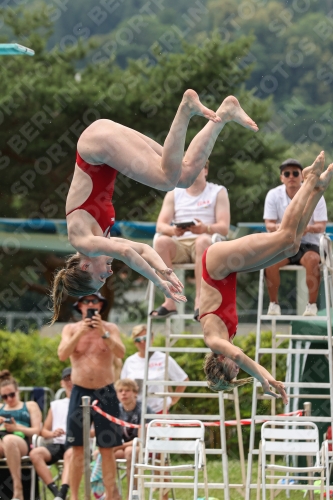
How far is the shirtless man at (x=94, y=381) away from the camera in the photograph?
8.72 meters

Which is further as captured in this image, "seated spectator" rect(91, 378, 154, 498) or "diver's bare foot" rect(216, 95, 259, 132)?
"seated spectator" rect(91, 378, 154, 498)

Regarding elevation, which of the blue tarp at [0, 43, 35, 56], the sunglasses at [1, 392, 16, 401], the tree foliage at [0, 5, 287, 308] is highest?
the tree foliage at [0, 5, 287, 308]

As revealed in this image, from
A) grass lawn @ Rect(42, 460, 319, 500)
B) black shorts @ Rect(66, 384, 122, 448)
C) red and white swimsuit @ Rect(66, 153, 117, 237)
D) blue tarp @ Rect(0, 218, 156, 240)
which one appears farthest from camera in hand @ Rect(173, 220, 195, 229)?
blue tarp @ Rect(0, 218, 156, 240)

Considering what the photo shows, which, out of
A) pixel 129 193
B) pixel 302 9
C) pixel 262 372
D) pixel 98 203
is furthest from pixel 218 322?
pixel 302 9

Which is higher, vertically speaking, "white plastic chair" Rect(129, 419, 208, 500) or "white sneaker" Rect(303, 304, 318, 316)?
"white sneaker" Rect(303, 304, 318, 316)

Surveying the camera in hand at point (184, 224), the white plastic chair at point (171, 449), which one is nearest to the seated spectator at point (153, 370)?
the white plastic chair at point (171, 449)

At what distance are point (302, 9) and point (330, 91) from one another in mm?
14409

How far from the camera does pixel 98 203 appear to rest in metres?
5.85

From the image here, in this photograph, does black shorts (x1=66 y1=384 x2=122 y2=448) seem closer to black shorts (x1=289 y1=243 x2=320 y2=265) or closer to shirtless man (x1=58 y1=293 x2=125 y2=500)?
shirtless man (x1=58 y1=293 x2=125 y2=500)

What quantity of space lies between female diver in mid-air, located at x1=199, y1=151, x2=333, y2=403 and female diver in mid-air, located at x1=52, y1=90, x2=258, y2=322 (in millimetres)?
1014

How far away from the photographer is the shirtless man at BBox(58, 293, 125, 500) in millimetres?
8719

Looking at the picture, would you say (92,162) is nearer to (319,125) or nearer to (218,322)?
(218,322)

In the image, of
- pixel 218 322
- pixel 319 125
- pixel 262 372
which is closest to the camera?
pixel 262 372

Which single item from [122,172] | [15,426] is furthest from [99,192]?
[15,426]
